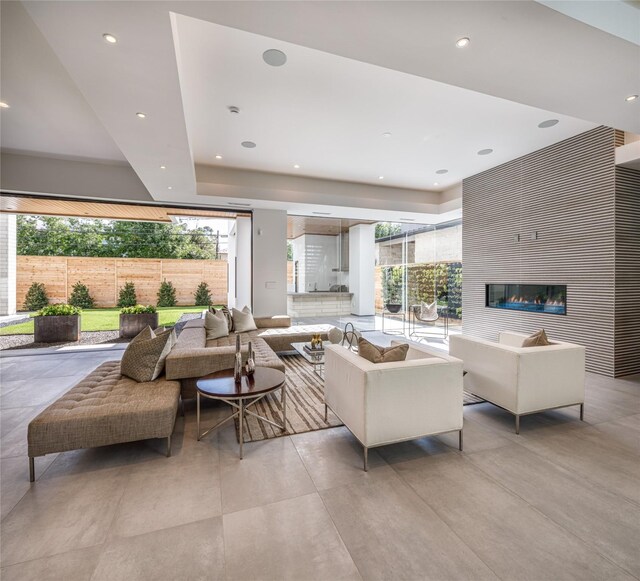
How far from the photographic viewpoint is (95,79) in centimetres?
229

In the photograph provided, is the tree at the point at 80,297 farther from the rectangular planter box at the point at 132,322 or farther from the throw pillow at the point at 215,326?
the throw pillow at the point at 215,326

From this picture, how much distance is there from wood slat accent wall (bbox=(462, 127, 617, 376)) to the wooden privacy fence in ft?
19.5

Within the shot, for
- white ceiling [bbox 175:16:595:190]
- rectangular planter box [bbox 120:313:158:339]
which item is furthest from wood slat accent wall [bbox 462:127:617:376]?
rectangular planter box [bbox 120:313:158:339]

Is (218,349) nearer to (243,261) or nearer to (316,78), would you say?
(316,78)

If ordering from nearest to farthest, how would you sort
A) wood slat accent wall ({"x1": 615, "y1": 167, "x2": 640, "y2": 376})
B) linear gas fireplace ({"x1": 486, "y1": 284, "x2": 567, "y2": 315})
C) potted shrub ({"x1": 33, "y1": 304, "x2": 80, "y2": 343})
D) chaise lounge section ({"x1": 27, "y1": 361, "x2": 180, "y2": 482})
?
chaise lounge section ({"x1": 27, "y1": 361, "x2": 180, "y2": 482}) → wood slat accent wall ({"x1": 615, "y1": 167, "x2": 640, "y2": 376}) → linear gas fireplace ({"x1": 486, "y1": 284, "x2": 567, "y2": 315}) → potted shrub ({"x1": 33, "y1": 304, "x2": 80, "y2": 343})

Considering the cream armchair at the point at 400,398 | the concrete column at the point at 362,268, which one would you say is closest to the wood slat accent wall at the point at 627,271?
the cream armchair at the point at 400,398

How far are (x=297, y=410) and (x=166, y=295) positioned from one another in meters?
5.60

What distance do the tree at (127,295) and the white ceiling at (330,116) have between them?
3.55 metres

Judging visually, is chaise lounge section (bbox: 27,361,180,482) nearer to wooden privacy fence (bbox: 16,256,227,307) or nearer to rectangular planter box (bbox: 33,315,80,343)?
rectangular planter box (bbox: 33,315,80,343)

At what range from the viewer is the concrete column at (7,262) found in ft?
19.7

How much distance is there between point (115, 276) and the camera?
274 inches

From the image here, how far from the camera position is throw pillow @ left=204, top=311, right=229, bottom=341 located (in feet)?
16.1

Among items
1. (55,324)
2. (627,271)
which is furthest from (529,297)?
(55,324)

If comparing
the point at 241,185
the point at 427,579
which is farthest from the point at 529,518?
the point at 241,185
